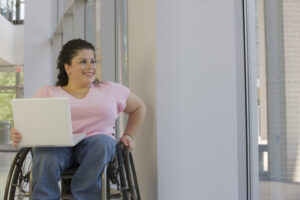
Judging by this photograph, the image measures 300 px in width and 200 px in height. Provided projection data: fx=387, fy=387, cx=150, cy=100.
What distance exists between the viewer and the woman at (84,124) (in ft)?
5.16

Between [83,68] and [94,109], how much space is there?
0.24 metres

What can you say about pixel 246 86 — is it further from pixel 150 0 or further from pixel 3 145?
pixel 3 145

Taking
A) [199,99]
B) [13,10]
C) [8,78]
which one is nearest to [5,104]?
[8,78]

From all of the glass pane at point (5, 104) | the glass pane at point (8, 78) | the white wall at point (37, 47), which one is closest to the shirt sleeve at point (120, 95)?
the white wall at point (37, 47)

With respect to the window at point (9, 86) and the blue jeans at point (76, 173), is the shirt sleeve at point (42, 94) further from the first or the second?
the window at point (9, 86)

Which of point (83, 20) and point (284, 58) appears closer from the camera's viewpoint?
point (284, 58)

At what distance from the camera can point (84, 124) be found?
1818mm

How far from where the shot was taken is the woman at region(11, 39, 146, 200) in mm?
1573

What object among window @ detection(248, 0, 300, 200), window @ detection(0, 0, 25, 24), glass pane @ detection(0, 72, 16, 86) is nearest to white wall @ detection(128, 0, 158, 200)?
window @ detection(248, 0, 300, 200)

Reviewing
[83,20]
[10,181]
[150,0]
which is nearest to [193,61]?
[150,0]

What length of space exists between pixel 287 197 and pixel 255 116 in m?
0.42

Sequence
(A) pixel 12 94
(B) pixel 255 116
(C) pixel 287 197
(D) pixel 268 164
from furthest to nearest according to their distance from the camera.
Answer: (A) pixel 12 94, (B) pixel 255 116, (D) pixel 268 164, (C) pixel 287 197

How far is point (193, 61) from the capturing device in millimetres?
1908

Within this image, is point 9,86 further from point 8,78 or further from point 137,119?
point 137,119
